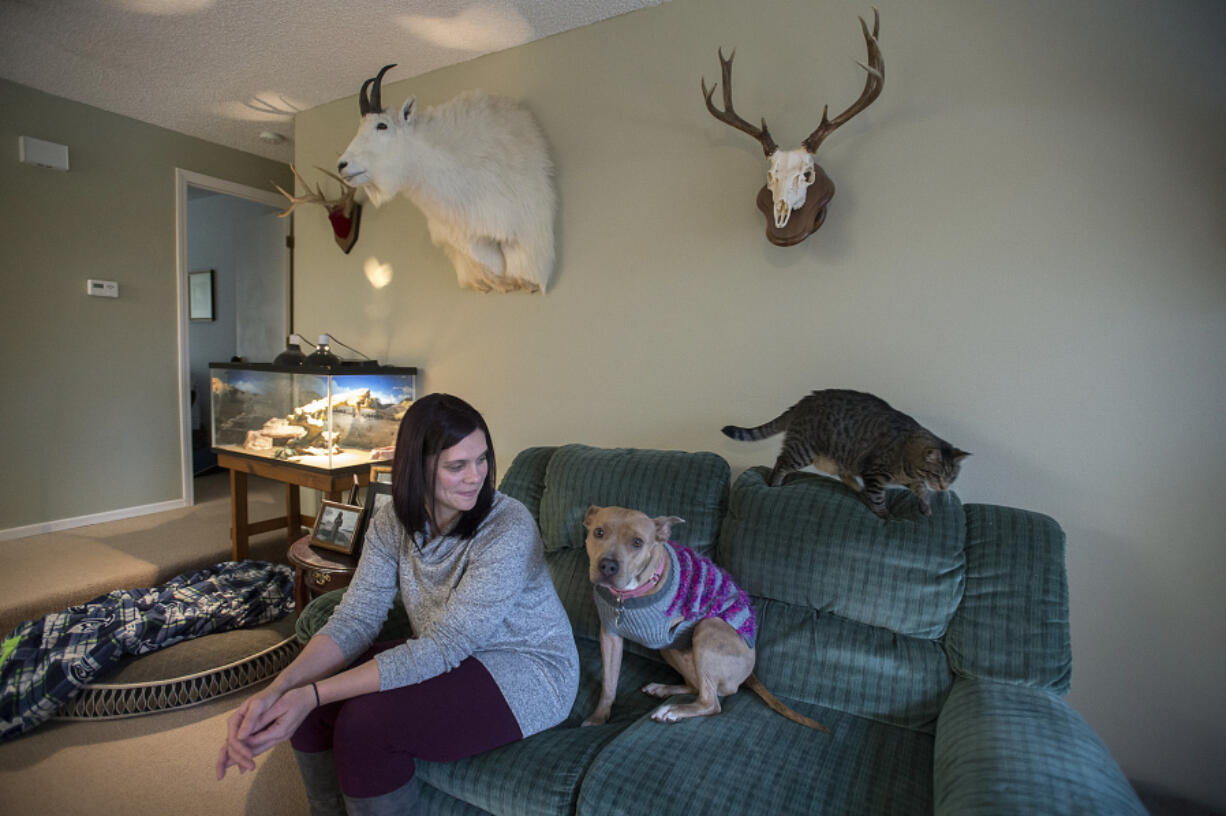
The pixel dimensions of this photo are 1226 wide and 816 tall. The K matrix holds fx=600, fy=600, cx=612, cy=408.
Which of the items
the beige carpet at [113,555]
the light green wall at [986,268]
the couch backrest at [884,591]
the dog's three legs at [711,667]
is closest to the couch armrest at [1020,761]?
the couch backrest at [884,591]

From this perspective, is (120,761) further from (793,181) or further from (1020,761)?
(793,181)

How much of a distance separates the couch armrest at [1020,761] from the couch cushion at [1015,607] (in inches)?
2.2

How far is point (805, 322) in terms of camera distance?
206cm

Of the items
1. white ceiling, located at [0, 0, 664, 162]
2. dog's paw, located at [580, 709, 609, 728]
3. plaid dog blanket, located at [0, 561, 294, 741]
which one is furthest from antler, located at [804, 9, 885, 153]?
plaid dog blanket, located at [0, 561, 294, 741]

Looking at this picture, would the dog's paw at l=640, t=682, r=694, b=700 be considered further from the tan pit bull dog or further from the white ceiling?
the white ceiling

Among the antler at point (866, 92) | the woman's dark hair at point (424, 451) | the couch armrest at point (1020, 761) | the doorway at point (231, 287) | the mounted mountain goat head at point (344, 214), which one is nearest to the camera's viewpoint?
the couch armrest at point (1020, 761)

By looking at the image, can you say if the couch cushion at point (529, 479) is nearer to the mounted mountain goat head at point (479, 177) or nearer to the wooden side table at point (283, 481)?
the mounted mountain goat head at point (479, 177)

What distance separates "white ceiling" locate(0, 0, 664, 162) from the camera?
2355 millimetres

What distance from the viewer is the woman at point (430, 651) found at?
1.20 metres

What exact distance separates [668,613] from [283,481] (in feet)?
7.74

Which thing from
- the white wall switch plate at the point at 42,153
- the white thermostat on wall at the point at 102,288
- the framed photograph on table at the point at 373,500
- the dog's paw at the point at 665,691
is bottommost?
the dog's paw at the point at 665,691

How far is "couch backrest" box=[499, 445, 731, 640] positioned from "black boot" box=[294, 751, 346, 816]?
727 mm

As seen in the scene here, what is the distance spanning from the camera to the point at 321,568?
216cm

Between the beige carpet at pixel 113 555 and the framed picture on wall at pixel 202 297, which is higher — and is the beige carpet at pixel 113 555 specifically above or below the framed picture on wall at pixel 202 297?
below
